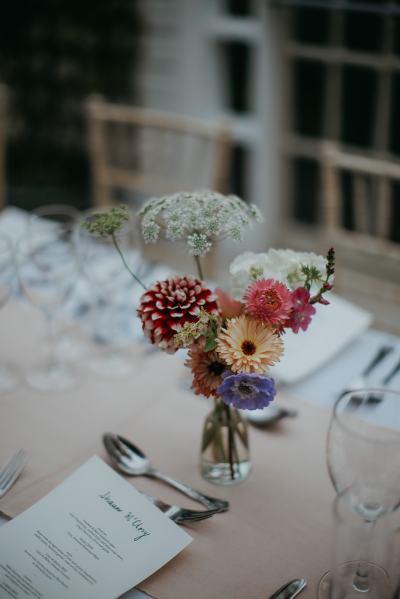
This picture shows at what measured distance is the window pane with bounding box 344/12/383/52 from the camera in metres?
2.75

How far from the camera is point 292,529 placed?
1.01 metres

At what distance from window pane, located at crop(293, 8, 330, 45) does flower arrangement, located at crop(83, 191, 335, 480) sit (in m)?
2.17

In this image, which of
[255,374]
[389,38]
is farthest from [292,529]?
[389,38]

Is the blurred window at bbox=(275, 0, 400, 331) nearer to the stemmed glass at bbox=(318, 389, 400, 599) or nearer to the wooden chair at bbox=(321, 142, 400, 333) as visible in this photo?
the wooden chair at bbox=(321, 142, 400, 333)

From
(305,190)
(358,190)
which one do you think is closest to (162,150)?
(358,190)

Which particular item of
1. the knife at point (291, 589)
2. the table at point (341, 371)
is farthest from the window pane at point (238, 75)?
the knife at point (291, 589)

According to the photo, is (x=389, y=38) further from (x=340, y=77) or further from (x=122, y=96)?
(x=122, y=96)

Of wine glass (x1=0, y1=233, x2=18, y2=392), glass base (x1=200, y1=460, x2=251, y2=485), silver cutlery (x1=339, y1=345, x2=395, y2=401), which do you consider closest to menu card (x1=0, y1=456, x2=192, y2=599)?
glass base (x1=200, y1=460, x2=251, y2=485)

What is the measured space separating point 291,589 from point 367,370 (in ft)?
1.77

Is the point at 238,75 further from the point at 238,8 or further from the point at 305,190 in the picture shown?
the point at 305,190

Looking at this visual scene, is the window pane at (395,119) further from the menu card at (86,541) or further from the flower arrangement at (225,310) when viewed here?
the menu card at (86,541)

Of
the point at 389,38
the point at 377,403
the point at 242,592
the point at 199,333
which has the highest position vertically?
the point at 389,38

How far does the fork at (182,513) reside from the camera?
1.01m

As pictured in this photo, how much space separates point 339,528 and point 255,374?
0.24 meters
